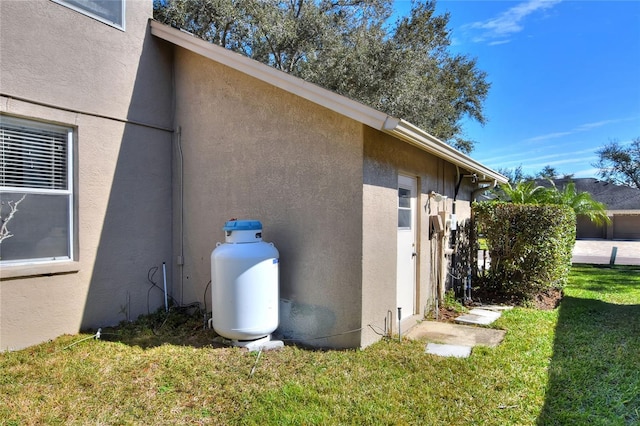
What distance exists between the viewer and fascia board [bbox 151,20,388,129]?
4727mm

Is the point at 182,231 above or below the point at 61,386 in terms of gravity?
above

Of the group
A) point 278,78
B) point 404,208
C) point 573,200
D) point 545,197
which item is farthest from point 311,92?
point 573,200

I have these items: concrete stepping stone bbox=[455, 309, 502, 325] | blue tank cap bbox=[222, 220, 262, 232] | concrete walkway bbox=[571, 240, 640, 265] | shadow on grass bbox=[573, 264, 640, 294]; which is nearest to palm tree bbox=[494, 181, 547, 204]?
shadow on grass bbox=[573, 264, 640, 294]

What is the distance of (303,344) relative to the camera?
17.7ft

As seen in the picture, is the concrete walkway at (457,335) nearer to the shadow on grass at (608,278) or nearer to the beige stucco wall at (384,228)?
the beige stucco wall at (384,228)

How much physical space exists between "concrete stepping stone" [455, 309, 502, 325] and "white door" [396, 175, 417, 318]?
1006mm

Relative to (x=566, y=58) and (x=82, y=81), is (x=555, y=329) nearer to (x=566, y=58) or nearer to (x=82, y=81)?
(x=82, y=81)

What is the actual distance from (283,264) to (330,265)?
78 centimetres

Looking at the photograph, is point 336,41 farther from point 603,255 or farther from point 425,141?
point 603,255

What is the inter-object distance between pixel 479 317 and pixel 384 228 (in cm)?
308

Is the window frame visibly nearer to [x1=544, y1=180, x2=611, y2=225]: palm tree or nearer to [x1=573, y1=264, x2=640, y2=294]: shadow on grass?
[x1=544, y1=180, x2=611, y2=225]: palm tree

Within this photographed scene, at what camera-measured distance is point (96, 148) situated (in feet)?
18.6

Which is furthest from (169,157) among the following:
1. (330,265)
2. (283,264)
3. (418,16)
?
(418,16)

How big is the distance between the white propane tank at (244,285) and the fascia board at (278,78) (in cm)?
186
